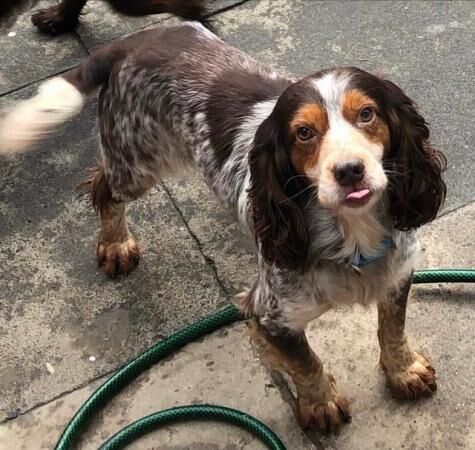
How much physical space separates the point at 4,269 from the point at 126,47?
120 cm

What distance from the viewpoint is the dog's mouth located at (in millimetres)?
2508

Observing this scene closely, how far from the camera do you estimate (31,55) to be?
206 inches

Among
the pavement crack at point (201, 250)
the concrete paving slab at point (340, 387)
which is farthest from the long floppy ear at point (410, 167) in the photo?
the pavement crack at point (201, 250)

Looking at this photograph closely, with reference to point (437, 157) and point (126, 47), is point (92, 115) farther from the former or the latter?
point (437, 157)

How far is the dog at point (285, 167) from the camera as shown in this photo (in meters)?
2.62

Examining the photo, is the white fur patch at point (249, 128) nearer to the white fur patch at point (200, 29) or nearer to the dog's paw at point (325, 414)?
the white fur patch at point (200, 29)

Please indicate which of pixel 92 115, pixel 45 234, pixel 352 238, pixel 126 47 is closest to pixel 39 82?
pixel 92 115

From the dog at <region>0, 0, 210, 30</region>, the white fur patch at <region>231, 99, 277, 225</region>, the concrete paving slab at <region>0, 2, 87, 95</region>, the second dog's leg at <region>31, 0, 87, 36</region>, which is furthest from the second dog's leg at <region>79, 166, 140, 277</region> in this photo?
the second dog's leg at <region>31, 0, 87, 36</region>

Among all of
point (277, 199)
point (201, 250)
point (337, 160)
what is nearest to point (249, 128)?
point (277, 199)

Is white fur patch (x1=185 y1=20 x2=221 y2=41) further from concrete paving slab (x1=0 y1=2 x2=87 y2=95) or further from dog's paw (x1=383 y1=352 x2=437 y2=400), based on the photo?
concrete paving slab (x1=0 y1=2 x2=87 y2=95)

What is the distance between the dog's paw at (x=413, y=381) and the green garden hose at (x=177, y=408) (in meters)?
0.42

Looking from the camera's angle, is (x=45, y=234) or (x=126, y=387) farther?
(x=45, y=234)

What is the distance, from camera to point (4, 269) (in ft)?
13.6

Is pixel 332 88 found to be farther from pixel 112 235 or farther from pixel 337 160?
pixel 112 235
